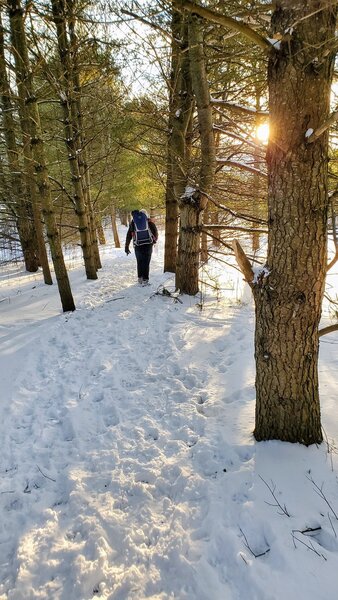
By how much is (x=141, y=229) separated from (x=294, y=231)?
6.06m

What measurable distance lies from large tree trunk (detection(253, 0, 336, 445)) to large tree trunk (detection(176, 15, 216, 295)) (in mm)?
2144

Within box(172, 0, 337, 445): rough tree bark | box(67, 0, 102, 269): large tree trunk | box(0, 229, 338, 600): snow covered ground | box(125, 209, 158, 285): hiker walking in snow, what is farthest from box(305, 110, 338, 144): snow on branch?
box(125, 209, 158, 285): hiker walking in snow

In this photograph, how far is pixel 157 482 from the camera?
256 centimetres

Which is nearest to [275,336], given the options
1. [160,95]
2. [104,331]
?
[104,331]

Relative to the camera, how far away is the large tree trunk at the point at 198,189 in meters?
3.99

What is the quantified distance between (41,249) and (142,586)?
8.23 metres

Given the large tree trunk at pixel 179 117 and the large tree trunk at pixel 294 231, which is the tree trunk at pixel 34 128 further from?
the large tree trunk at pixel 294 231

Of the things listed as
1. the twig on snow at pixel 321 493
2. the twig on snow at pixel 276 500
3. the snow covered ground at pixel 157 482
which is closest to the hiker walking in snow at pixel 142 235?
the snow covered ground at pixel 157 482

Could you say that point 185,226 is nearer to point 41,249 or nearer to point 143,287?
point 143,287

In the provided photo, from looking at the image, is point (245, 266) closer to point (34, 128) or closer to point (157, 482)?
point (157, 482)

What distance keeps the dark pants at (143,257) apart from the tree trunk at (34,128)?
2.23 metres

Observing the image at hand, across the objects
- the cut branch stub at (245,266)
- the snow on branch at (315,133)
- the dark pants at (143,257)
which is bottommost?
the dark pants at (143,257)

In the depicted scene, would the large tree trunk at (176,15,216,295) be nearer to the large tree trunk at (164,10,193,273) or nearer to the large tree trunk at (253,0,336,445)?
the large tree trunk at (164,10,193,273)

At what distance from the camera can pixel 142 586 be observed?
1.86 m
